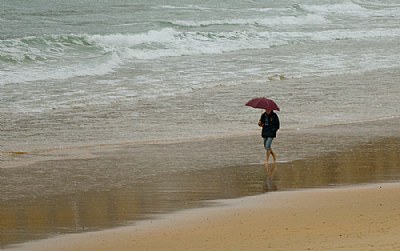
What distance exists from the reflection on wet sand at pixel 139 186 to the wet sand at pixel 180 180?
0.04 ft

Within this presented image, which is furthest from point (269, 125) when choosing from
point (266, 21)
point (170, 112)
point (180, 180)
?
point (266, 21)

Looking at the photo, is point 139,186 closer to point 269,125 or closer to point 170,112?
point 269,125

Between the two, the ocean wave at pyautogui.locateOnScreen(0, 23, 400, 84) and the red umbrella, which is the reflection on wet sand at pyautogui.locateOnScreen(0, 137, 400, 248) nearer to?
the red umbrella

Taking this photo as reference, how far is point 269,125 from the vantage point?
15359 millimetres

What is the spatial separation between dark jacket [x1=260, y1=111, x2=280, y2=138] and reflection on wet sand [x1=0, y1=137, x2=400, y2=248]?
58 centimetres

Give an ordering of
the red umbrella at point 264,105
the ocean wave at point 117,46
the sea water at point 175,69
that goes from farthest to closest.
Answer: the ocean wave at point 117,46 → the sea water at point 175,69 → the red umbrella at point 264,105

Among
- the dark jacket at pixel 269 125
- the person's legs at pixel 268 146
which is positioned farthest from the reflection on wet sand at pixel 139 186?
the dark jacket at pixel 269 125

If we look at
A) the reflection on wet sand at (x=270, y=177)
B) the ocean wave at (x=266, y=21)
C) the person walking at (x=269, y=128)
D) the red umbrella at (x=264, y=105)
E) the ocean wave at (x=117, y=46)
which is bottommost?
the ocean wave at (x=266, y=21)

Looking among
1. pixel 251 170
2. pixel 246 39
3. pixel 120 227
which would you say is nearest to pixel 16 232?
pixel 120 227

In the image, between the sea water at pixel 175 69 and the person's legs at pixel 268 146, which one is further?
the sea water at pixel 175 69

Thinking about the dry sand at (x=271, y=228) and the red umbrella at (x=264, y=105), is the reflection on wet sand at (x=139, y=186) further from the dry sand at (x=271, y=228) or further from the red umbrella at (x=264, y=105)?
the red umbrella at (x=264, y=105)

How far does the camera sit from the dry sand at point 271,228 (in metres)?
9.60

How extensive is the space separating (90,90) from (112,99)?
1.61 meters

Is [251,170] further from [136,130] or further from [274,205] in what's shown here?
[136,130]
